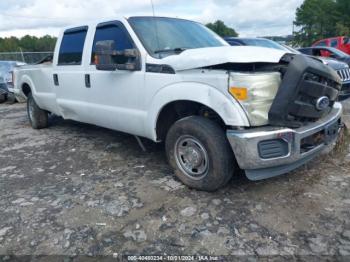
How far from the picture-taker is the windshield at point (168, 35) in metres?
3.82

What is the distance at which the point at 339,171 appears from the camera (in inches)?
151

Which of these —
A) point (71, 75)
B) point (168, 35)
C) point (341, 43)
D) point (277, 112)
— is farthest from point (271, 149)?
point (341, 43)

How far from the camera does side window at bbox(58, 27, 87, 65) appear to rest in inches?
189

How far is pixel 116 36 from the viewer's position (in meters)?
4.15

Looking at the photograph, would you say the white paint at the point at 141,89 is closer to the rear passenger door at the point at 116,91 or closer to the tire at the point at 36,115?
the rear passenger door at the point at 116,91

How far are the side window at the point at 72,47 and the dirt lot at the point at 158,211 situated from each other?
4.93 ft

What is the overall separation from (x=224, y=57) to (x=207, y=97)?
394 mm

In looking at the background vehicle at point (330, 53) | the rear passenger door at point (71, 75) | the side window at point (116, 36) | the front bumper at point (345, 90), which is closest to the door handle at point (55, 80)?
the rear passenger door at point (71, 75)

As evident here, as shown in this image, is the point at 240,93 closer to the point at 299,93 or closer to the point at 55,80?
the point at 299,93

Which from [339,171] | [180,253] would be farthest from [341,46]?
[180,253]

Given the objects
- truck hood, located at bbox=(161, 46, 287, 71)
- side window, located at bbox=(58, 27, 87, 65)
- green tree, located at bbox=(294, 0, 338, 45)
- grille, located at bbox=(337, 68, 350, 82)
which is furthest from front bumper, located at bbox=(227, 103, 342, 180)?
green tree, located at bbox=(294, 0, 338, 45)

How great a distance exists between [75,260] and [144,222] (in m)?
0.69

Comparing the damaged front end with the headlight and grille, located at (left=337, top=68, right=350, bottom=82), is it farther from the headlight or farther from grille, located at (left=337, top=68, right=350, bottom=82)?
grille, located at (left=337, top=68, right=350, bottom=82)

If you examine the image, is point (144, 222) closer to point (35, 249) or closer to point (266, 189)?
point (35, 249)
